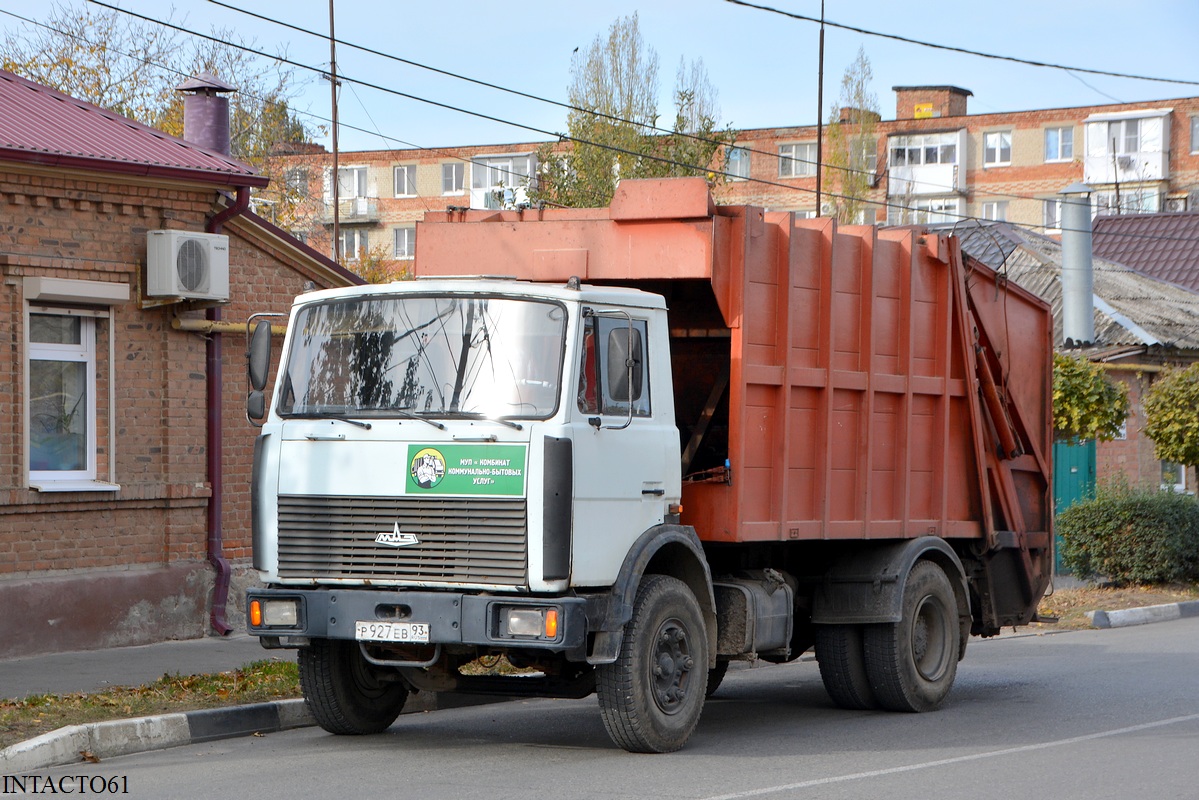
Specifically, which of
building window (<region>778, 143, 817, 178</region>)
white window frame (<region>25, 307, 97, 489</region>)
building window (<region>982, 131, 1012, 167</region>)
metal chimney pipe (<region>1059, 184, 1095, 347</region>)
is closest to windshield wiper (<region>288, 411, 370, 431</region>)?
white window frame (<region>25, 307, 97, 489</region>)

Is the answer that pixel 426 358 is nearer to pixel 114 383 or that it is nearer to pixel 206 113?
pixel 114 383

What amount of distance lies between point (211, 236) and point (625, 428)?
631 centimetres

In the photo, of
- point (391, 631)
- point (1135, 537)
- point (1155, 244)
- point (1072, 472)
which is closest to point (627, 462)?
point (391, 631)

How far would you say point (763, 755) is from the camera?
873 cm

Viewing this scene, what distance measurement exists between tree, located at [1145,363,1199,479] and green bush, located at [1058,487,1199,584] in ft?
6.76

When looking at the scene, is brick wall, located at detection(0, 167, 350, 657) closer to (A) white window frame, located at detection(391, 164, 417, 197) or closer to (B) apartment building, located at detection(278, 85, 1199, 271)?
(B) apartment building, located at detection(278, 85, 1199, 271)

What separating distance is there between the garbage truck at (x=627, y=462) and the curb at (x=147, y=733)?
0.65 m

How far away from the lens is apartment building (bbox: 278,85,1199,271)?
2537 inches

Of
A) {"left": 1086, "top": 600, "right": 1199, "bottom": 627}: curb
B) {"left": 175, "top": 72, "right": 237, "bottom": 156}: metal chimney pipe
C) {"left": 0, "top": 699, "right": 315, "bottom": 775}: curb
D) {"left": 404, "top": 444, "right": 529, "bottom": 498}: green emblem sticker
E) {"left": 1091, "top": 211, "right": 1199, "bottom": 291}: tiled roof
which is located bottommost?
{"left": 1086, "top": 600, "right": 1199, "bottom": 627}: curb

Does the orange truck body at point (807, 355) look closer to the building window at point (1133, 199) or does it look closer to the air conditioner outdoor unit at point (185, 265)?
the air conditioner outdoor unit at point (185, 265)

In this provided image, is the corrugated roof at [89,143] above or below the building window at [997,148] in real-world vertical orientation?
below

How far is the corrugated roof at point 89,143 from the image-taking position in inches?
492

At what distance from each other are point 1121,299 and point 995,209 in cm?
3753

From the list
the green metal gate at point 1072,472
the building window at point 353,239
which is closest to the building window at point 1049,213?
the building window at point 353,239
